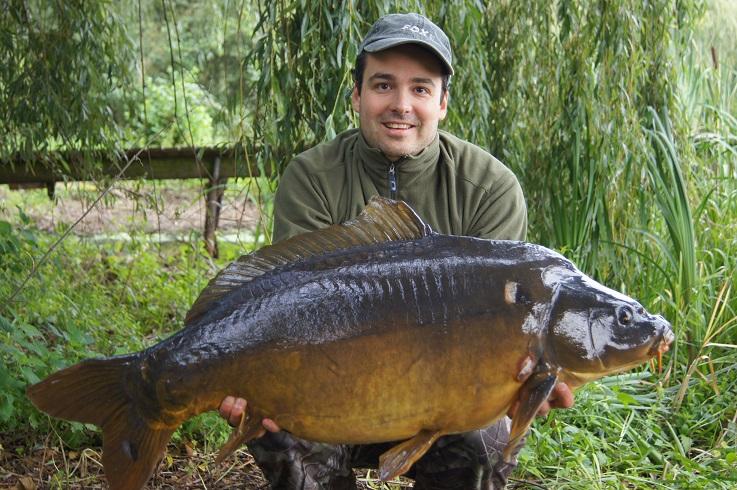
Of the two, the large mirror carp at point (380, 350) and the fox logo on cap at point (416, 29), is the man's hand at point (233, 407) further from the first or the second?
the fox logo on cap at point (416, 29)

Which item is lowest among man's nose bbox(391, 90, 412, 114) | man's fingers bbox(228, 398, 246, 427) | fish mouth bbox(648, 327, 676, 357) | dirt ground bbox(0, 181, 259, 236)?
dirt ground bbox(0, 181, 259, 236)

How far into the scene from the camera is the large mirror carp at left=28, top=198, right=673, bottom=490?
2.05 metres

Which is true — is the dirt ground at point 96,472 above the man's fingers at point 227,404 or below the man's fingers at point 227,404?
below

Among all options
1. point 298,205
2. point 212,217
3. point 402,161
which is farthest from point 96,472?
Answer: point 212,217

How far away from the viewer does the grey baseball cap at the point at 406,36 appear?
277 cm

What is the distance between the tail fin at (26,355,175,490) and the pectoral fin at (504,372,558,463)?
2.61 feet

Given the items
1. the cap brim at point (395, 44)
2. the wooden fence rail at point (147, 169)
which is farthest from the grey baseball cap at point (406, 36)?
the wooden fence rail at point (147, 169)

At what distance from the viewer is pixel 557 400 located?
2.18 m

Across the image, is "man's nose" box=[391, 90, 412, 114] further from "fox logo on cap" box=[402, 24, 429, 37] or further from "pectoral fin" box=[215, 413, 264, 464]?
"pectoral fin" box=[215, 413, 264, 464]

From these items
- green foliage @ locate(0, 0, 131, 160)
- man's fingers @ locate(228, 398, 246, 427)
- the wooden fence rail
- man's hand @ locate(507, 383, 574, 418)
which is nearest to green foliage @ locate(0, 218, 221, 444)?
the wooden fence rail

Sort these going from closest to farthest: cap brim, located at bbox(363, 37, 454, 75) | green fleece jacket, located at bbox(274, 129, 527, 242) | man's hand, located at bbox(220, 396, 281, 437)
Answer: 1. man's hand, located at bbox(220, 396, 281, 437)
2. cap brim, located at bbox(363, 37, 454, 75)
3. green fleece jacket, located at bbox(274, 129, 527, 242)

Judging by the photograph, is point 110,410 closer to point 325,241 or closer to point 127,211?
point 325,241

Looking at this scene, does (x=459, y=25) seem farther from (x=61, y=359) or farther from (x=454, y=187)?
(x=61, y=359)

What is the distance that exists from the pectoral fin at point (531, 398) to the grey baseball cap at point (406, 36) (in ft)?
3.77
